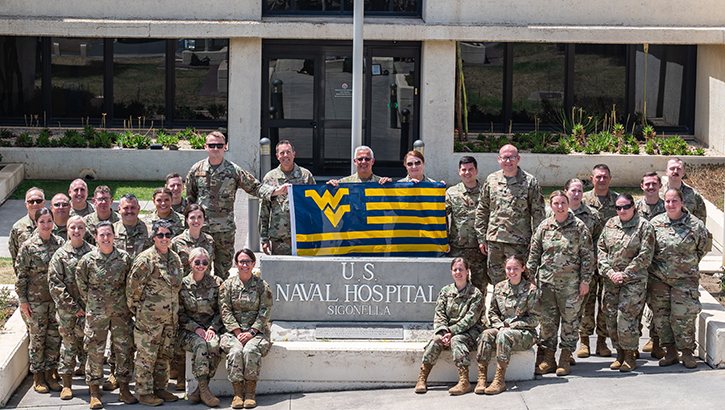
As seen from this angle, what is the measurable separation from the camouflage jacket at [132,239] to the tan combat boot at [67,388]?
1346mm

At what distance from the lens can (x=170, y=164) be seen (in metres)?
17.6

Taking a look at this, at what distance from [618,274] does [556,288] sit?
24.9 inches

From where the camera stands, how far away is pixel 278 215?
10.8 m

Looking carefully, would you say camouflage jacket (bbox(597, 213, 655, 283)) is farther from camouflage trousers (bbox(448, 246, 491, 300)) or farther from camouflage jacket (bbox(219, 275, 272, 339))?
camouflage jacket (bbox(219, 275, 272, 339))

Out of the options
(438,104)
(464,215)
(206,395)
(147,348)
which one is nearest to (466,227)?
→ (464,215)

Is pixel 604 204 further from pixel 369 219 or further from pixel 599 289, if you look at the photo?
pixel 369 219

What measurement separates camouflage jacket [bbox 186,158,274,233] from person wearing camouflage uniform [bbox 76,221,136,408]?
1966 mm

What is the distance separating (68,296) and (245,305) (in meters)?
1.71

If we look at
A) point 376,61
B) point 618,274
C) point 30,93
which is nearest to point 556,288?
point 618,274

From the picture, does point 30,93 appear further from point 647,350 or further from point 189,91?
point 647,350

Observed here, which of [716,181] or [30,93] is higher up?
[30,93]

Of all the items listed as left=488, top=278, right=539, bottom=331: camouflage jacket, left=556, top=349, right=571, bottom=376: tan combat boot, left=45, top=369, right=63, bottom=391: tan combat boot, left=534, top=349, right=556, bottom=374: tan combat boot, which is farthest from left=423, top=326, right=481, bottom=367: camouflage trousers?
left=45, top=369, right=63, bottom=391: tan combat boot

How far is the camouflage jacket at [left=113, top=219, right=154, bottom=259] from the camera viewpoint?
959cm

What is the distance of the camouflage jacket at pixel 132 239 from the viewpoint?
9.59 m
